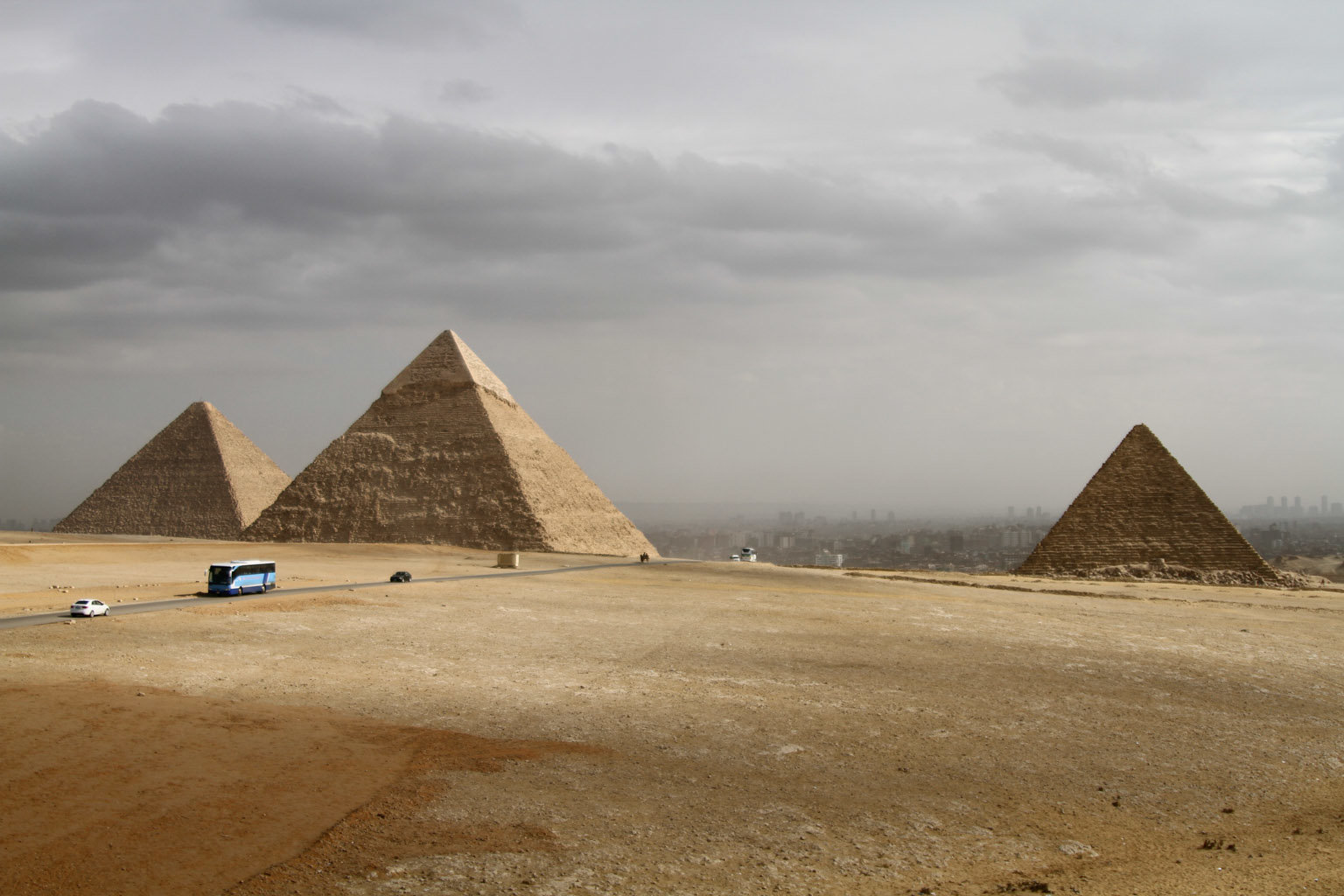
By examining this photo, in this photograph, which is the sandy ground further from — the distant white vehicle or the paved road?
the paved road

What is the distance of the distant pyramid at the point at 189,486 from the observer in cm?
6900

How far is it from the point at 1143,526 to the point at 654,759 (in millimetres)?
40122

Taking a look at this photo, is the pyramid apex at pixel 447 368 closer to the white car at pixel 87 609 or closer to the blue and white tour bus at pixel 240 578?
the blue and white tour bus at pixel 240 578

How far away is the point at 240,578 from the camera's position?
22.9 metres

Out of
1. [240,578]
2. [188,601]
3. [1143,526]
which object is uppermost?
[1143,526]

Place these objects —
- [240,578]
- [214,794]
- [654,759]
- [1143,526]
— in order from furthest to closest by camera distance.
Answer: [1143,526]
[240,578]
[654,759]
[214,794]

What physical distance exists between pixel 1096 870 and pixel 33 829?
8.45m

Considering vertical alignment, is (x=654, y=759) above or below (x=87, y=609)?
below

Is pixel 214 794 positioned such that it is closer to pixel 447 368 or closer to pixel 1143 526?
pixel 1143 526

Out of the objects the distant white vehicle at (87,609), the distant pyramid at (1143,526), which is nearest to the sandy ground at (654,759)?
the distant white vehicle at (87,609)

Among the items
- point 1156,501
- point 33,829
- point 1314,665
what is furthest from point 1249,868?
point 1156,501

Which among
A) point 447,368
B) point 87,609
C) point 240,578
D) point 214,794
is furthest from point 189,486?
point 214,794

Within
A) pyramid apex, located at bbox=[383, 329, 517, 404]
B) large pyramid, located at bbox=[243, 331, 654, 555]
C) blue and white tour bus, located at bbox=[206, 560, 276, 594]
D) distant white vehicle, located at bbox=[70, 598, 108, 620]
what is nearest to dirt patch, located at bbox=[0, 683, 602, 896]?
distant white vehicle, located at bbox=[70, 598, 108, 620]

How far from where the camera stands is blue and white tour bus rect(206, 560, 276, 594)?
73.2ft
